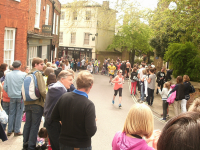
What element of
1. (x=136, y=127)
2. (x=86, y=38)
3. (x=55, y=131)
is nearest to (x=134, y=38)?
(x=86, y=38)

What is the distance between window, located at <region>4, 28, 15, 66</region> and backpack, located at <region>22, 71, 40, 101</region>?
7.40 meters

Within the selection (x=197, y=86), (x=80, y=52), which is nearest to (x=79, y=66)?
(x=80, y=52)

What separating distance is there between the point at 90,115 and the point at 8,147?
10.8ft

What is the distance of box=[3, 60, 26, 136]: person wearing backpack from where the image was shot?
19.7ft

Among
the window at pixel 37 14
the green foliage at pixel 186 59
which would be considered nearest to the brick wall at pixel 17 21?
the window at pixel 37 14

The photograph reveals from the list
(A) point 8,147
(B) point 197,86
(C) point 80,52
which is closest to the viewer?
(A) point 8,147

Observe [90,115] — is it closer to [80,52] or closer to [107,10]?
[107,10]

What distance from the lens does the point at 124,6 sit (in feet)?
75.0

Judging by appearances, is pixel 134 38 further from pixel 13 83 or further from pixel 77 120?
pixel 77 120

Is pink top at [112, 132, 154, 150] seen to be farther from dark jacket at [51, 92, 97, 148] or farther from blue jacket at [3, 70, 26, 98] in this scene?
blue jacket at [3, 70, 26, 98]

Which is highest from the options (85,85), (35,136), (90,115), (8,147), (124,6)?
(124,6)

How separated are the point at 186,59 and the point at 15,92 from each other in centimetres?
1212

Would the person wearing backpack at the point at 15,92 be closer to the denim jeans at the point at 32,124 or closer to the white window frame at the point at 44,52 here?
the denim jeans at the point at 32,124

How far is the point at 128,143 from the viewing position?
102 inches
